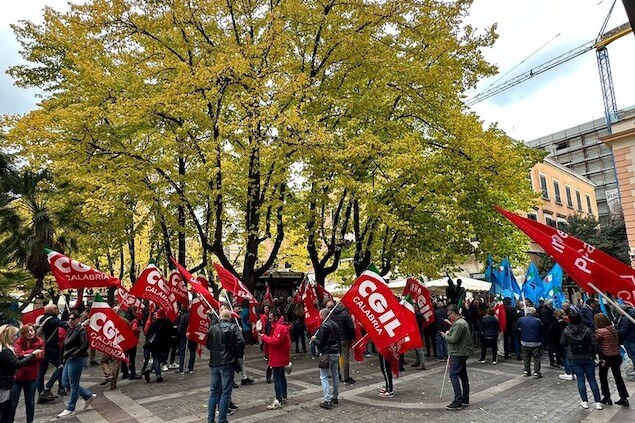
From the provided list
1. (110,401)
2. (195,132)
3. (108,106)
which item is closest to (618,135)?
(195,132)

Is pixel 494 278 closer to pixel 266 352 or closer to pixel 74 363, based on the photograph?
pixel 266 352

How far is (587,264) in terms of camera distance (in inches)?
277

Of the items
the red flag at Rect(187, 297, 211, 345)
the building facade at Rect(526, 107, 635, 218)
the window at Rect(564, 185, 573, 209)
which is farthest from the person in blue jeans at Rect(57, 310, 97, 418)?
the building facade at Rect(526, 107, 635, 218)

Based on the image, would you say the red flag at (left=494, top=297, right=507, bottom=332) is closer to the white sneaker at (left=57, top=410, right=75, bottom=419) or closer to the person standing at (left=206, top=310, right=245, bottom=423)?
the person standing at (left=206, top=310, right=245, bottom=423)

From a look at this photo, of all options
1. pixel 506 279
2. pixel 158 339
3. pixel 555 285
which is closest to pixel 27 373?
pixel 158 339

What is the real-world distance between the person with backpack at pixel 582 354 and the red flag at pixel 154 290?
9.62 metres

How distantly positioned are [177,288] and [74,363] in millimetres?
4294

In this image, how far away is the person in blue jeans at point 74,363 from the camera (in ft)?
28.8

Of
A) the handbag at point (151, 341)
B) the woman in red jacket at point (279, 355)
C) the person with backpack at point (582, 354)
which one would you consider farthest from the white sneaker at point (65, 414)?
the person with backpack at point (582, 354)

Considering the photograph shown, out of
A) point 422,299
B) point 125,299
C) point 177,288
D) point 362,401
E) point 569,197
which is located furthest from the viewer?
point 569,197

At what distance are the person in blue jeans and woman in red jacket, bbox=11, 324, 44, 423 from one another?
31.9 inches

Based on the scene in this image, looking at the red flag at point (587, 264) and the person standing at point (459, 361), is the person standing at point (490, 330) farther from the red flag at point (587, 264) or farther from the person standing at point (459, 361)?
the red flag at point (587, 264)

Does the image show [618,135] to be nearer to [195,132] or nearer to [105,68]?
[195,132]

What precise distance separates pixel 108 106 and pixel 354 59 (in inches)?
327
